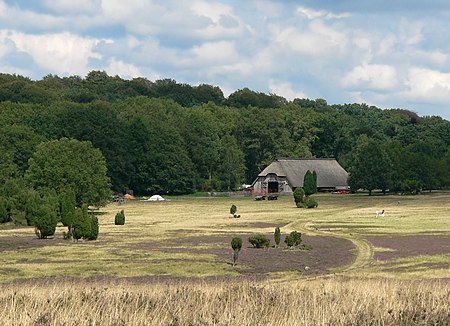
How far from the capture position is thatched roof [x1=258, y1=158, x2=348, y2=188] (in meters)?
136

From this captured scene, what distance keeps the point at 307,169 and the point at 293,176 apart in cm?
477

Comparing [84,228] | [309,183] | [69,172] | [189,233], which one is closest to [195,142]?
[309,183]

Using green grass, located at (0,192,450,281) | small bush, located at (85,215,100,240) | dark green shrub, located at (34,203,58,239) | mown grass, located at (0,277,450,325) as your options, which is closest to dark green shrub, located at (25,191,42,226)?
green grass, located at (0,192,450,281)

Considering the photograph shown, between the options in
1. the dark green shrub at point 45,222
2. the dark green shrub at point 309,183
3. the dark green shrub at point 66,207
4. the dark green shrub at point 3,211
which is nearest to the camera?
the dark green shrub at point 45,222

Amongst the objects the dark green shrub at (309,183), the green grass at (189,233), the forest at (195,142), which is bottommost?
the green grass at (189,233)

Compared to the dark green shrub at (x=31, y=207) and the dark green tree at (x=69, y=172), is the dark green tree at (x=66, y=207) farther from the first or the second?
the dark green tree at (x=69, y=172)

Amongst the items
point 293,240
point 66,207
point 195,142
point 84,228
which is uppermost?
point 195,142

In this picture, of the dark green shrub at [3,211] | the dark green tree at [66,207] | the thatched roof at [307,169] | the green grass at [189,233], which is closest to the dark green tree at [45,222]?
the green grass at [189,233]

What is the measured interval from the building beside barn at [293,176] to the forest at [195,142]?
5.24 metres

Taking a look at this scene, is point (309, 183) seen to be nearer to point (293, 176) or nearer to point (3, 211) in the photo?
point (293, 176)

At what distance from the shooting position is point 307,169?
13888 centimetres

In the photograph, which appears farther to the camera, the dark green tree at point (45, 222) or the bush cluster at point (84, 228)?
the dark green tree at point (45, 222)

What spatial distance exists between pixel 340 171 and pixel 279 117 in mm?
18494

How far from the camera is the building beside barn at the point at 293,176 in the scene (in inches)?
5349
